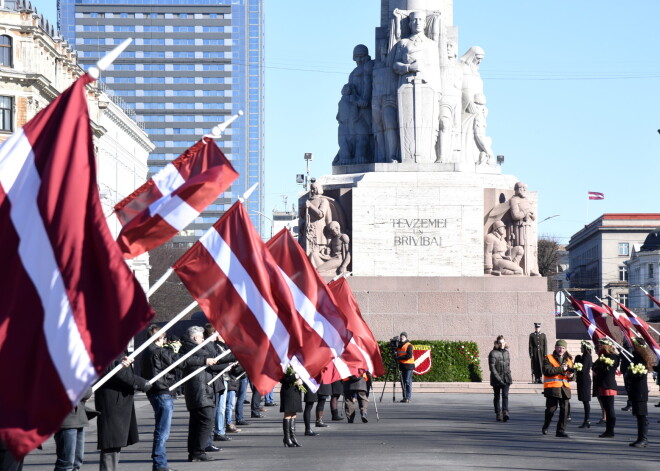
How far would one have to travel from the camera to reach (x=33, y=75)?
6378cm

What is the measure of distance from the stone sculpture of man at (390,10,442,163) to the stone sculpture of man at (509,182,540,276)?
244cm

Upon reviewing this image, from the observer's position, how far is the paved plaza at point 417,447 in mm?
17828

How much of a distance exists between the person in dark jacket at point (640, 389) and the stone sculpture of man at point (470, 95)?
1565 centimetres

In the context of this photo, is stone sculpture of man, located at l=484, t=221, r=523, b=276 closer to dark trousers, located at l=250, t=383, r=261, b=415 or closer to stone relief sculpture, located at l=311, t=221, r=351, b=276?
stone relief sculpture, located at l=311, t=221, r=351, b=276

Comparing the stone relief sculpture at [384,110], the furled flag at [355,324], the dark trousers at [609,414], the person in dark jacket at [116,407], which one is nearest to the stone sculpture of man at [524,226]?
the stone relief sculpture at [384,110]

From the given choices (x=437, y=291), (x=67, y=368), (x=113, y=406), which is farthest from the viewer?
(x=437, y=291)

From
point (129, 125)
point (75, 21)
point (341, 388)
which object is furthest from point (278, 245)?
point (75, 21)

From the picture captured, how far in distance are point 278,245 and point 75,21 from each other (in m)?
185

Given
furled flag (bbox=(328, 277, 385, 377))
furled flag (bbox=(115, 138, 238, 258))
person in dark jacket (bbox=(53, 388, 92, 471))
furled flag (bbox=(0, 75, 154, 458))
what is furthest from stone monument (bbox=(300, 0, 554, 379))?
furled flag (bbox=(0, 75, 154, 458))

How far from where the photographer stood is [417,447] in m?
20.0

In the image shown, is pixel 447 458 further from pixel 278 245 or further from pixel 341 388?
pixel 341 388

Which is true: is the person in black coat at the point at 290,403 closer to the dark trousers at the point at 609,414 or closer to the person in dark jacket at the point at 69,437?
the dark trousers at the point at 609,414

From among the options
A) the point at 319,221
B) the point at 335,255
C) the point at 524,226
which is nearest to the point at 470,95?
the point at 524,226

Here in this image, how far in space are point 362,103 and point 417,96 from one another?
2274mm
